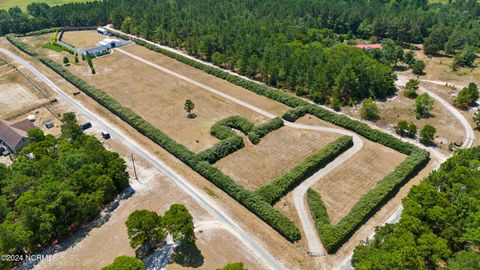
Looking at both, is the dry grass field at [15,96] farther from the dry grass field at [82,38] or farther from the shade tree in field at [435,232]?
the shade tree in field at [435,232]

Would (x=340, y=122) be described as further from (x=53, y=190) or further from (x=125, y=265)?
(x=53, y=190)

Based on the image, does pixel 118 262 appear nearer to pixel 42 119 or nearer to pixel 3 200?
pixel 3 200

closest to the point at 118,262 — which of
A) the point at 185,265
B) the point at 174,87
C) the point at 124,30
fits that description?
the point at 185,265

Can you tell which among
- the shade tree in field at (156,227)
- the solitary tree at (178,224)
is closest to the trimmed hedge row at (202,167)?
the shade tree in field at (156,227)

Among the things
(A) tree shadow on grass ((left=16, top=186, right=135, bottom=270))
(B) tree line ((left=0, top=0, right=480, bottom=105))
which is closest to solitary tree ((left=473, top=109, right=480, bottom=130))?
(B) tree line ((left=0, top=0, right=480, bottom=105))

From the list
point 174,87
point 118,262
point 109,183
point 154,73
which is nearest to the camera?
point 118,262

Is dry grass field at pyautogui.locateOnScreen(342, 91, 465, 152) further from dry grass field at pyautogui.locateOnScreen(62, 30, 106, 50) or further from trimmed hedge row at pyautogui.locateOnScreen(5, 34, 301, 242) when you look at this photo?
dry grass field at pyautogui.locateOnScreen(62, 30, 106, 50)
